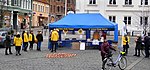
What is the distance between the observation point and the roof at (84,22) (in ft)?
102

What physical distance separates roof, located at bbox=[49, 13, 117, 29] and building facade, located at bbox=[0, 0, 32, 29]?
27666mm

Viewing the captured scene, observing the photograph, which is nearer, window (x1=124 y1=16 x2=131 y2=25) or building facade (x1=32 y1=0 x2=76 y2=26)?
window (x1=124 y1=16 x2=131 y2=25)

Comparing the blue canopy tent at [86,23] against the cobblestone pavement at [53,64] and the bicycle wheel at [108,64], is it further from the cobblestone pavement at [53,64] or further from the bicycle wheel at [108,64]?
the bicycle wheel at [108,64]

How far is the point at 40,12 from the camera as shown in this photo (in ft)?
295

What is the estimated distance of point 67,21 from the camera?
32.0 m

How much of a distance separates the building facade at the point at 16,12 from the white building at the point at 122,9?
40.6ft

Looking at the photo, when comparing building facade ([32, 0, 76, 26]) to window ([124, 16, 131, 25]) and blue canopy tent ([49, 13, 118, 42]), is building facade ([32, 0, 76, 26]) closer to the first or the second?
window ([124, 16, 131, 25])

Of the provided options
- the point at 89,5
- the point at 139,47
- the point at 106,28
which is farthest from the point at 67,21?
the point at 89,5

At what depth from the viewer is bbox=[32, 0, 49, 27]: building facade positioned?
279ft

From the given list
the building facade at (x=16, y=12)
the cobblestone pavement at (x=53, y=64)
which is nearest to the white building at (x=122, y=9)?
the building facade at (x=16, y=12)

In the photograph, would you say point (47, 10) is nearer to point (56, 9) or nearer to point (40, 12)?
point (40, 12)

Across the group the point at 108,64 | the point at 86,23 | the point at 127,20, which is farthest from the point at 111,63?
the point at 127,20

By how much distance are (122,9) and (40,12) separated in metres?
33.5

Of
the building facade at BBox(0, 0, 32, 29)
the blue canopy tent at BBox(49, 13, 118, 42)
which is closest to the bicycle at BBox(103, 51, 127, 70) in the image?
the blue canopy tent at BBox(49, 13, 118, 42)
